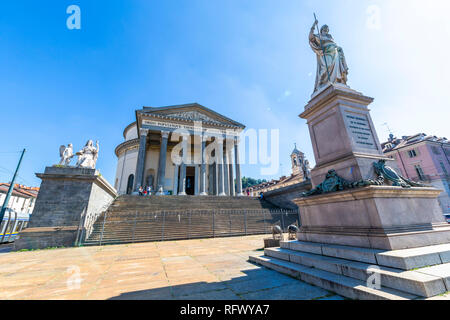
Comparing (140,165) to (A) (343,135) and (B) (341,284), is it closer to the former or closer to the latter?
(A) (343,135)

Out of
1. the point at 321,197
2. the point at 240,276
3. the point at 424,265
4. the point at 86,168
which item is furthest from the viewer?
the point at 86,168

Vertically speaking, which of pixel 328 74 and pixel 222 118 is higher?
pixel 222 118

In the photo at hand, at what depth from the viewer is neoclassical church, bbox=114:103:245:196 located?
72.0 feet

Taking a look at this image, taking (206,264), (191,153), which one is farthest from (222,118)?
(206,264)

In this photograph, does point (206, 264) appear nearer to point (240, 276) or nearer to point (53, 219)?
point (240, 276)

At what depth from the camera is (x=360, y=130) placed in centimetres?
425

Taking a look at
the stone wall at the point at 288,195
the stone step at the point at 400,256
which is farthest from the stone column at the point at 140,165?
the stone step at the point at 400,256

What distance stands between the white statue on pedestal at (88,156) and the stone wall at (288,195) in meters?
14.6

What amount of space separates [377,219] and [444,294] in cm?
111

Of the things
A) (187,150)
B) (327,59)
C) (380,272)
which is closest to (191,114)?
(187,150)

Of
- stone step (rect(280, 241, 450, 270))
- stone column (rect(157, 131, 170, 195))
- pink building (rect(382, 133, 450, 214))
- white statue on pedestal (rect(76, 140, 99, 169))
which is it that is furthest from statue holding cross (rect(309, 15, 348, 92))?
Answer: pink building (rect(382, 133, 450, 214))

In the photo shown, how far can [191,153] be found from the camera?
26750mm

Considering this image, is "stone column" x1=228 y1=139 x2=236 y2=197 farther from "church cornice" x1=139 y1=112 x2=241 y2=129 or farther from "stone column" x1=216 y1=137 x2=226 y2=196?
"church cornice" x1=139 y1=112 x2=241 y2=129
